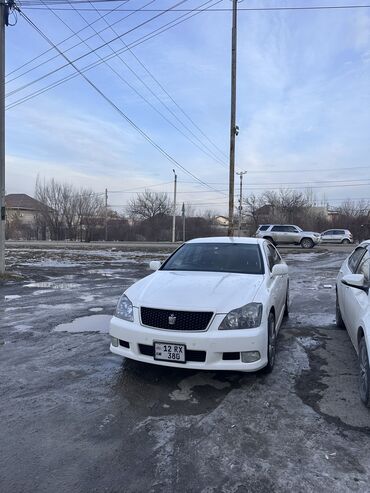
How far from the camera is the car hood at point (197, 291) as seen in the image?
4.30 m

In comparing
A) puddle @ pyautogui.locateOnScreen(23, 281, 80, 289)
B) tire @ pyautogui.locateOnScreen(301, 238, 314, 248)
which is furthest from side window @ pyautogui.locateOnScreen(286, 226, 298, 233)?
puddle @ pyautogui.locateOnScreen(23, 281, 80, 289)

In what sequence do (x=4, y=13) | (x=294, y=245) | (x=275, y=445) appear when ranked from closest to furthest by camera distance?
(x=275, y=445) → (x=4, y=13) → (x=294, y=245)

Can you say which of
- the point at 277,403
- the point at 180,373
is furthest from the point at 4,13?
the point at 277,403

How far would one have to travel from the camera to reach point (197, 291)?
4.59 m

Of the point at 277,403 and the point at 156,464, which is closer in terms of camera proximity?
the point at 156,464

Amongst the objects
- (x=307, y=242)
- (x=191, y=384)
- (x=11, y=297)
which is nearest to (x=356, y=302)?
(x=191, y=384)

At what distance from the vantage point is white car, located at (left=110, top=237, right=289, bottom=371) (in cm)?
410

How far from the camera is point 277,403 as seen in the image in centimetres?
393

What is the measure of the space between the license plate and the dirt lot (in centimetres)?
33

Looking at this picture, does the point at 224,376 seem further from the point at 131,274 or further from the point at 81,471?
the point at 131,274

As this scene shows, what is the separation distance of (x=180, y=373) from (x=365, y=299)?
2.15 m

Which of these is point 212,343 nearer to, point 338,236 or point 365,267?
point 365,267

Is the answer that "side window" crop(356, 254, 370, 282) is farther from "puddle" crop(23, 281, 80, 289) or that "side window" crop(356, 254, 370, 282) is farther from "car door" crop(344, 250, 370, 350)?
"puddle" crop(23, 281, 80, 289)

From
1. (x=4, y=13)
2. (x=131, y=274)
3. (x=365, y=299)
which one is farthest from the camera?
(x=131, y=274)
